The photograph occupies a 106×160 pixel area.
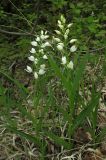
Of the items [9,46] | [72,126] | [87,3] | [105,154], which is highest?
[87,3]

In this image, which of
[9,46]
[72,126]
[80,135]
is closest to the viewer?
[72,126]

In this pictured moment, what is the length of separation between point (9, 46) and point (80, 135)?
9.66 feet

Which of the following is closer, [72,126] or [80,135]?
[72,126]

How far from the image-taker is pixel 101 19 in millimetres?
6109

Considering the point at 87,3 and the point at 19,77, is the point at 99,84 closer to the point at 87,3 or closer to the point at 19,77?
the point at 19,77

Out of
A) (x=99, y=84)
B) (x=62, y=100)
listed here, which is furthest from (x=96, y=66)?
(x=62, y=100)

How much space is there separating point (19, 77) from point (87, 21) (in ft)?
3.70

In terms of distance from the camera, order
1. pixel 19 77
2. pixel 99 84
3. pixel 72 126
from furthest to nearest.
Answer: pixel 19 77, pixel 99 84, pixel 72 126

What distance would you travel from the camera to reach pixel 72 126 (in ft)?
10.2

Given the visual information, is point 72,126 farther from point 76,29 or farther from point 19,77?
point 76,29

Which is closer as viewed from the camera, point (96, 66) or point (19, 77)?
point (96, 66)

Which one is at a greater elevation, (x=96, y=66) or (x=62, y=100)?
(x=96, y=66)

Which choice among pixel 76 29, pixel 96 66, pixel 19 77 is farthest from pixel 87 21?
pixel 96 66

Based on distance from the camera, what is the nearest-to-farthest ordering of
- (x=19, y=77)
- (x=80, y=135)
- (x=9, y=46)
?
(x=80, y=135) < (x=19, y=77) < (x=9, y=46)
